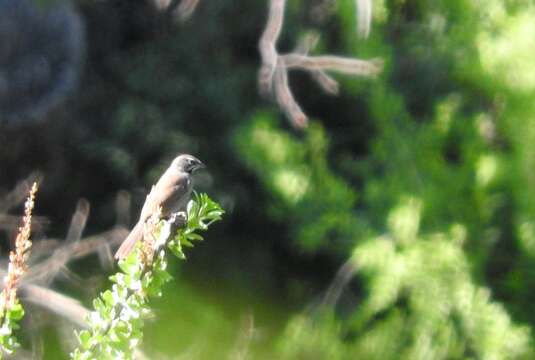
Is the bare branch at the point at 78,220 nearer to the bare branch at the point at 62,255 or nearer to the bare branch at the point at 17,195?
the bare branch at the point at 62,255

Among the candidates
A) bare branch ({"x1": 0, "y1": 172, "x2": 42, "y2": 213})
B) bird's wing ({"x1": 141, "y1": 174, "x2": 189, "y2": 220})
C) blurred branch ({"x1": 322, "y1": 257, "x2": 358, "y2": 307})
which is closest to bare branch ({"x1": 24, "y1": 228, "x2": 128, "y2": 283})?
bare branch ({"x1": 0, "y1": 172, "x2": 42, "y2": 213})

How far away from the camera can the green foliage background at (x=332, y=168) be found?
553cm

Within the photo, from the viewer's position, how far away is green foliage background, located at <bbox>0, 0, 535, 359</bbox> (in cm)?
553

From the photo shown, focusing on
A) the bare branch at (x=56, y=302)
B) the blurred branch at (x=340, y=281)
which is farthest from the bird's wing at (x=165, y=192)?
the blurred branch at (x=340, y=281)

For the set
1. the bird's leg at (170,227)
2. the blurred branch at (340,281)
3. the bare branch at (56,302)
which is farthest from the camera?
the blurred branch at (340,281)

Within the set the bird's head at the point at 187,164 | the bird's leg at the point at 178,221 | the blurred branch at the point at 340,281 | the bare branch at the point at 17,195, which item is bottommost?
the blurred branch at the point at 340,281

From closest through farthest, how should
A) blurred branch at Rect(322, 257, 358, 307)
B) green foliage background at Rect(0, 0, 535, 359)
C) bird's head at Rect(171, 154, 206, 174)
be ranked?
bird's head at Rect(171, 154, 206, 174) → green foliage background at Rect(0, 0, 535, 359) → blurred branch at Rect(322, 257, 358, 307)

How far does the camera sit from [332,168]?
6035 mm

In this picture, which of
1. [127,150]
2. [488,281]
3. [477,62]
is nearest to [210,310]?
[127,150]

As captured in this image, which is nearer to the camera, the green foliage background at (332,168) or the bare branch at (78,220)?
the green foliage background at (332,168)

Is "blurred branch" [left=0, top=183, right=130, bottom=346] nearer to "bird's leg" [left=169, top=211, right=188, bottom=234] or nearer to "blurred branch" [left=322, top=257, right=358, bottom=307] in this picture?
"blurred branch" [left=322, top=257, right=358, bottom=307]

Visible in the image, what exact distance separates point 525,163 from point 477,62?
0.55 meters

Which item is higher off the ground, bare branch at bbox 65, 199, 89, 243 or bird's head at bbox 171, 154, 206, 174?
bird's head at bbox 171, 154, 206, 174

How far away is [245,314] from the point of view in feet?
20.4
